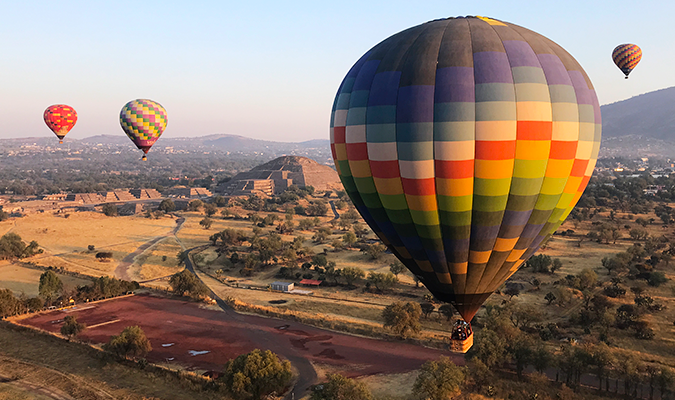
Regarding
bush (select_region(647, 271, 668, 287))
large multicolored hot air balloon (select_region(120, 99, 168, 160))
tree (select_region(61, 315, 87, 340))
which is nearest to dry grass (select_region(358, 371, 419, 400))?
tree (select_region(61, 315, 87, 340))

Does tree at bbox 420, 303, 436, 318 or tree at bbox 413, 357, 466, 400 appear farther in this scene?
tree at bbox 420, 303, 436, 318

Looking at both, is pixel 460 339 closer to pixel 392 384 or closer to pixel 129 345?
pixel 392 384

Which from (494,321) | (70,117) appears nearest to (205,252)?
(70,117)

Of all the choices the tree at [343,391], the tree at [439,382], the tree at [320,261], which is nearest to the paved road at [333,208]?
the tree at [320,261]

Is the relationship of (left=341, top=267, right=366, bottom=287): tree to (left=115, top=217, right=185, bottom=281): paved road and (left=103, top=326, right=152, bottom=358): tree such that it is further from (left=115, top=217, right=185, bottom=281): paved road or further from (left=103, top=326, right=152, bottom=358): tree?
(left=115, top=217, right=185, bottom=281): paved road

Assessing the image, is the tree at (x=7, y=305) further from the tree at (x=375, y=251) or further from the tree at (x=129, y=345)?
the tree at (x=375, y=251)
